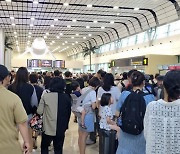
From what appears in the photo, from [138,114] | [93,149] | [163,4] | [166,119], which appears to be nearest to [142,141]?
[138,114]

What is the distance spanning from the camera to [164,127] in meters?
1.96

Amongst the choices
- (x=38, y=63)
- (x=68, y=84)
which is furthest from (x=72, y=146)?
(x=38, y=63)

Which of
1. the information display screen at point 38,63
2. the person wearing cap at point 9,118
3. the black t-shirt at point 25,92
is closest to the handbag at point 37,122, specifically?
the black t-shirt at point 25,92

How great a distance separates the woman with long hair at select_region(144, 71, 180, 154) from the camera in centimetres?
192

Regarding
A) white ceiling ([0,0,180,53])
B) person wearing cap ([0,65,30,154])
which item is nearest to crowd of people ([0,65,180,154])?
person wearing cap ([0,65,30,154])

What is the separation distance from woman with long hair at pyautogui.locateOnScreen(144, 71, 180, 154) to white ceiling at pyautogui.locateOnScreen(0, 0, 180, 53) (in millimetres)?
13381

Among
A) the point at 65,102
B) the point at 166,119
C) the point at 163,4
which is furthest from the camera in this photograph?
the point at 163,4

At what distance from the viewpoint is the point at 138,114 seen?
2768 millimetres

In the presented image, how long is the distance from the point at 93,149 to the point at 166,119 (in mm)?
3902

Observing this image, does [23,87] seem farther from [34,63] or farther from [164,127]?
[34,63]

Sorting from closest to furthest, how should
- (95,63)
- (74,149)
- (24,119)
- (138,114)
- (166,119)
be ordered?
(166,119), (24,119), (138,114), (74,149), (95,63)

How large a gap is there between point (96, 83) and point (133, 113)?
78.0 inches

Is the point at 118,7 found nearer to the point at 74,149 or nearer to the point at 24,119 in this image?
the point at 74,149

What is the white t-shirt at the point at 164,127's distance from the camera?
1.93m
